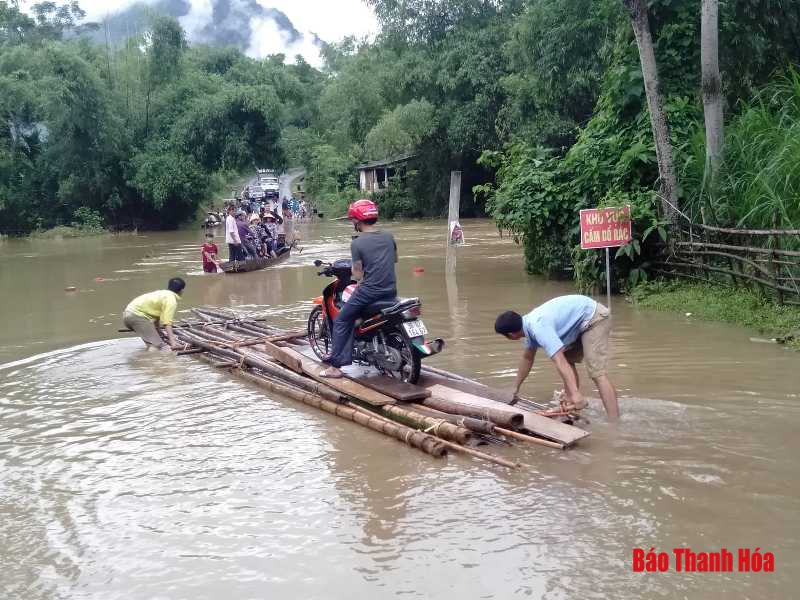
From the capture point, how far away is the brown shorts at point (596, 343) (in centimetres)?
601

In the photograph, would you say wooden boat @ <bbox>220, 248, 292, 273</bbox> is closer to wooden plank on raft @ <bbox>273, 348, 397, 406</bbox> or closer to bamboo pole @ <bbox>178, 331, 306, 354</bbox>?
bamboo pole @ <bbox>178, 331, 306, 354</bbox>

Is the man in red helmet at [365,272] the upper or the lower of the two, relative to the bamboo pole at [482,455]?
upper

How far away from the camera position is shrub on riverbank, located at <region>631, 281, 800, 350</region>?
8953mm

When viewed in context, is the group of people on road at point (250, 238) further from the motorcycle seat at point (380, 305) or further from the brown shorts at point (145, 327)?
the motorcycle seat at point (380, 305)

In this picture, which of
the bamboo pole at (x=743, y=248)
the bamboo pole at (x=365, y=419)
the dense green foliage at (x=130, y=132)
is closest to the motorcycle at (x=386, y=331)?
the bamboo pole at (x=365, y=419)

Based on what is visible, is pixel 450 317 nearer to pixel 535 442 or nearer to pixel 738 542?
pixel 535 442

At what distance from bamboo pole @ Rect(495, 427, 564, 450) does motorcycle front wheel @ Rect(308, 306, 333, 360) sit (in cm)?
285

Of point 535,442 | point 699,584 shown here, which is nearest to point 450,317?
point 535,442

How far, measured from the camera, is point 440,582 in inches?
154

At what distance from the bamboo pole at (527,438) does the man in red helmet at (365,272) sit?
1.93 metres

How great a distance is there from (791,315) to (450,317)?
465cm

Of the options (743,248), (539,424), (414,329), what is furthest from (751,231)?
(539,424)

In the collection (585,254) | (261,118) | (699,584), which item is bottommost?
(699,584)

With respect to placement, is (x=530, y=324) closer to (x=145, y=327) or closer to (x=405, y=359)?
(x=405, y=359)
